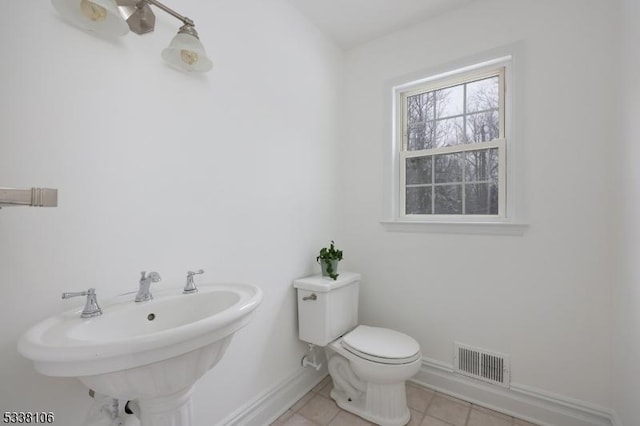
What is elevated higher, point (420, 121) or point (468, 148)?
point (420, 121)

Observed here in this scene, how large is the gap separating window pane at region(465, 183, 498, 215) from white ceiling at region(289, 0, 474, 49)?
3.96ft

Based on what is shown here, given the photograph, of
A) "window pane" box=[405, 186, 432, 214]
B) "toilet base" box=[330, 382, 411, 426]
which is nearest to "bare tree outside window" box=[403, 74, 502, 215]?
"window pane" box=[405, 186, 432, 214]

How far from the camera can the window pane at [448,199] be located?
192 cm

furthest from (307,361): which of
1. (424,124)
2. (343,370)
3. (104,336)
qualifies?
(424,124)

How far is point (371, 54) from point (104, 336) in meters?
2.38

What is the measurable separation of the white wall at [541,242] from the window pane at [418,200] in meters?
0.21

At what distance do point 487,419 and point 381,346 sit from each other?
74 cm

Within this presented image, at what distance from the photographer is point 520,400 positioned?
5.28 ft

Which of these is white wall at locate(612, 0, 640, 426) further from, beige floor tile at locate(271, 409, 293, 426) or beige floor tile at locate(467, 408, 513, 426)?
Result: beige floor tile at locate(271, 409, 293, 426)

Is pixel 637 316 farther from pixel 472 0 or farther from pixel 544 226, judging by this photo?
pixel 472 0

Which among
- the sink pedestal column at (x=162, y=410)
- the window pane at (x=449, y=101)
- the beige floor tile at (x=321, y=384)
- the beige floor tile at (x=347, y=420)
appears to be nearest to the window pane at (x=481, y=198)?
the window pane at (x=449, y=101)

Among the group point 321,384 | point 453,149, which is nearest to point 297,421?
point 321,384

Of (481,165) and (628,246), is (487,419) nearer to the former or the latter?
(628,246)

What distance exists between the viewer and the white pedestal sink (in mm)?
612
